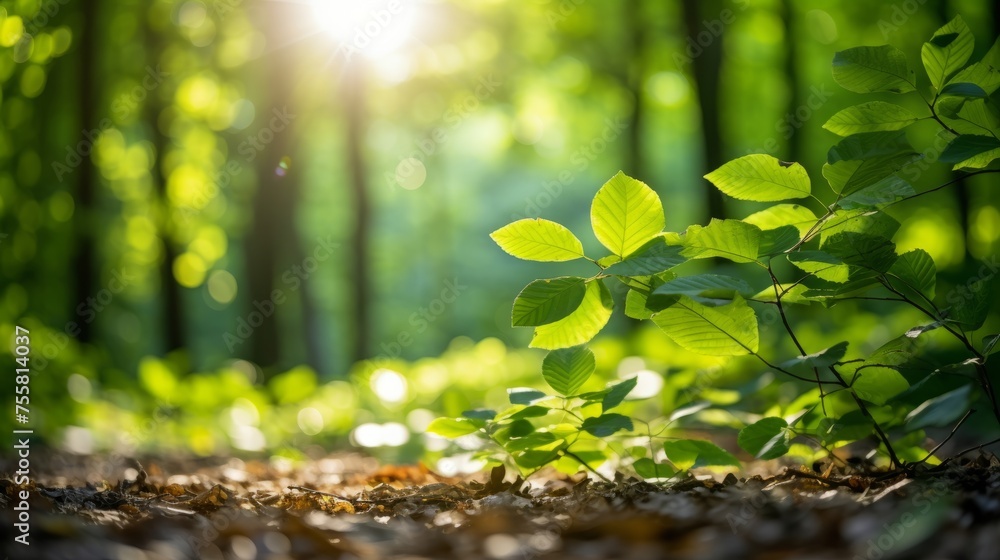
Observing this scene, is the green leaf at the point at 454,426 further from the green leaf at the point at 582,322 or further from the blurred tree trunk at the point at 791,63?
the blurred tree trunk at the point at 791,63

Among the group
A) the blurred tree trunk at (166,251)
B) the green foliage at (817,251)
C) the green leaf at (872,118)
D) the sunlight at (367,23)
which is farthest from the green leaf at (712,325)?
the blurred tree trunk at (166,251)

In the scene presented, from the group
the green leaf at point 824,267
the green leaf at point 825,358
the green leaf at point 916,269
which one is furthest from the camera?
the green leaf at point 916,269

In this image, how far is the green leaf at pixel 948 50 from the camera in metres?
1.47

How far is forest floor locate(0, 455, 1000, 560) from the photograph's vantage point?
3.85ft

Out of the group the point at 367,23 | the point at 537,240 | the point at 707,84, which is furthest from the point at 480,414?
the point at 367,23

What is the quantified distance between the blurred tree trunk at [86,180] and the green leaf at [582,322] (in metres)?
7.99

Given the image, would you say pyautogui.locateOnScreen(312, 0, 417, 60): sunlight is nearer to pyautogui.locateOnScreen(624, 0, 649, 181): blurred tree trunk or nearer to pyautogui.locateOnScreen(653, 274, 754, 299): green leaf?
pyautogui.locateOnScreen(624, 0, 649, 181): blurred tree trunk

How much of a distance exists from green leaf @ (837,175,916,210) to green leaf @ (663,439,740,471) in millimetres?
635

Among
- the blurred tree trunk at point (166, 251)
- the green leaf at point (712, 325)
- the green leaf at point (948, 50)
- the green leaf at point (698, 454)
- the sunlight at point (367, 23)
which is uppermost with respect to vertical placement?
the sunlight at point (367, 23)

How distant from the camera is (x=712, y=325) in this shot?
5.14ft

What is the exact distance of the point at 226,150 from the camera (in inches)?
460

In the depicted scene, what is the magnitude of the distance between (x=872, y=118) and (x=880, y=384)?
0.59 metres

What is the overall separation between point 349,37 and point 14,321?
6.00 m

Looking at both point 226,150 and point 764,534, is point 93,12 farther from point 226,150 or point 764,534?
point 764,534
